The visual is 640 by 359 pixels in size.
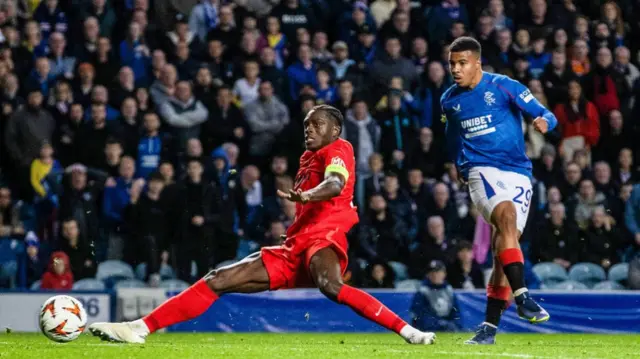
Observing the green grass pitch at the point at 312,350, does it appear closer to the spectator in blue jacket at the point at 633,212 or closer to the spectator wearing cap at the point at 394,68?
the spectator in blue jacket at the point at 633,212

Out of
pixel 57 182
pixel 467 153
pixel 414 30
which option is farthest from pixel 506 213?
pixel 414 30

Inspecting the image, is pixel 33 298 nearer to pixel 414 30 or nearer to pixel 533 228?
pixel 533 228

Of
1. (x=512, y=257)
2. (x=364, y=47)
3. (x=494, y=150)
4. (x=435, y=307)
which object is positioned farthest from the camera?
(x=364, y=47)

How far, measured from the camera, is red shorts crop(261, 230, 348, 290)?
9.12 meters

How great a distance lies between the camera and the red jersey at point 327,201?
30.1ft

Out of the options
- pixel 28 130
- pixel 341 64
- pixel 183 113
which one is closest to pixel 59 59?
pixel 28 130

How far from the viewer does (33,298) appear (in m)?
13.7

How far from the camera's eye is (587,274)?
50.9 ft

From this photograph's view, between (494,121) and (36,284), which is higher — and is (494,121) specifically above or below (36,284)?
above

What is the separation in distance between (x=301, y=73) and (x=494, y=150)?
779 cm

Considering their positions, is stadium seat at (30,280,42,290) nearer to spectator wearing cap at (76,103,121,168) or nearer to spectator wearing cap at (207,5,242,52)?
spectator wearing cap at (76,103,121,168)

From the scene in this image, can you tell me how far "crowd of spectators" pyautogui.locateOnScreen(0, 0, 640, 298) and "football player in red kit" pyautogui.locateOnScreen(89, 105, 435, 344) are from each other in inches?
202

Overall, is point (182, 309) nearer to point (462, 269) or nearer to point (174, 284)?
point (174, 284)

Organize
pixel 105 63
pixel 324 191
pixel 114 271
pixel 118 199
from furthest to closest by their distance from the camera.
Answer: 1. pixel 105 63
2. pixel 118 199
3. pixel 114 271
4. pixel 324 191
